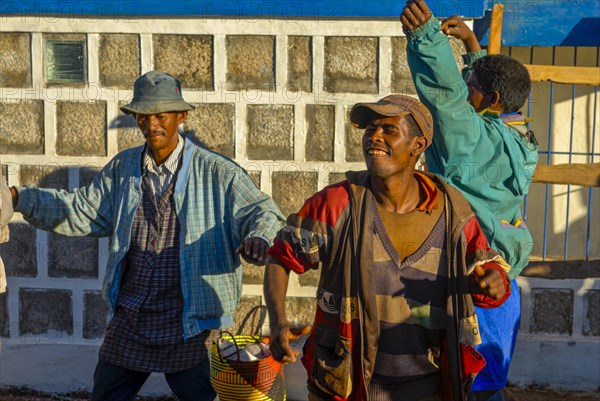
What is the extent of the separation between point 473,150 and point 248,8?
236 centimetres

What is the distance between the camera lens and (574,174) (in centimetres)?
620

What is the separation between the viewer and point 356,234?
345 cm

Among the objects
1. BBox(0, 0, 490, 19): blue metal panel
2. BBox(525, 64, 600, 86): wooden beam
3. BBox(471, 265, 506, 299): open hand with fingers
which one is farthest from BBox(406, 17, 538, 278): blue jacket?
BBox(525, 64, 600, 86): wooden beam

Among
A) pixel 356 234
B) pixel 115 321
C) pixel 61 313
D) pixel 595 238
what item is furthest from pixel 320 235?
pixel 595 238

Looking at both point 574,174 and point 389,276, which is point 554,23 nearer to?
point 574,174

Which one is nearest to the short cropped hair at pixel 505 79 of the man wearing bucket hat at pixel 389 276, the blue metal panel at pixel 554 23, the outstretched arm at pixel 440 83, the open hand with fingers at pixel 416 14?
the outstretched arm at pixel 440 83

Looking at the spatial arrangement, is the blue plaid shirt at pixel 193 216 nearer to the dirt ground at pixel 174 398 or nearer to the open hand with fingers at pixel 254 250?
the open hand with fingers at pixel 254 250

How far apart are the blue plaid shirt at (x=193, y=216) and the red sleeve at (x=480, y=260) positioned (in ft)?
4.43

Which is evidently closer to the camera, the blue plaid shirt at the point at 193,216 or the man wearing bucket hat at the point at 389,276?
the man wearing bucket hat at the point at 389,276

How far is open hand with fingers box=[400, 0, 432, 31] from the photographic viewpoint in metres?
3.71

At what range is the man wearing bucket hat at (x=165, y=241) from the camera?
15.6ft

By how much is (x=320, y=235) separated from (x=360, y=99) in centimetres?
258

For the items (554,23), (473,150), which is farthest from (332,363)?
(554,23)

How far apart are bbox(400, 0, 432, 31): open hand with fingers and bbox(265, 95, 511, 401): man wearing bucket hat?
0.35 m
